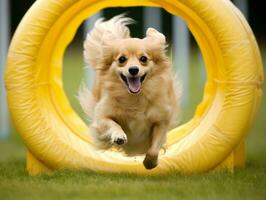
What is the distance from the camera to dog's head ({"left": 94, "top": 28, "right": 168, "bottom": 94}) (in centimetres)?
570

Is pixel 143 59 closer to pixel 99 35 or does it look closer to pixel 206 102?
pixel 99 35

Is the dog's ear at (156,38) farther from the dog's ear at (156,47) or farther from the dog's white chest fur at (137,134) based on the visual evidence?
the dog's white chest fur at (137,134)

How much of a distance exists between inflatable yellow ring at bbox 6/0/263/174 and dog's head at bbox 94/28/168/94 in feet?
2.42

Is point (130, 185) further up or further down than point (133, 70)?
further down

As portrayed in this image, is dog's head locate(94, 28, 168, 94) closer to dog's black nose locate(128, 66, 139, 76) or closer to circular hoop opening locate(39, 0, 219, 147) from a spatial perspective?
dog's black nose locate(128, 66, 139, 76)

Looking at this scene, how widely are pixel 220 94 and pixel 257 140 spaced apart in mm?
2832

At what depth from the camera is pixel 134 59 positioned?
569 centimetres

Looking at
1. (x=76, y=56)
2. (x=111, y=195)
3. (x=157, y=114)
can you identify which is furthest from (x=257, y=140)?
(x=76, y=56)

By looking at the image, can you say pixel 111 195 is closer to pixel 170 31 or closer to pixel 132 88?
pixel 132 88

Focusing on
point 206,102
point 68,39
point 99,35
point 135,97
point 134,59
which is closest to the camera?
point 134,59

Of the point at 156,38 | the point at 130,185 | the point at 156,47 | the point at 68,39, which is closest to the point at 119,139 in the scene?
the point at 130,185

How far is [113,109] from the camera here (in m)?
6.02

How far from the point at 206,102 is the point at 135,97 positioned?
1.22 metres

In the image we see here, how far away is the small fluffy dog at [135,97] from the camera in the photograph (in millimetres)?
5812
